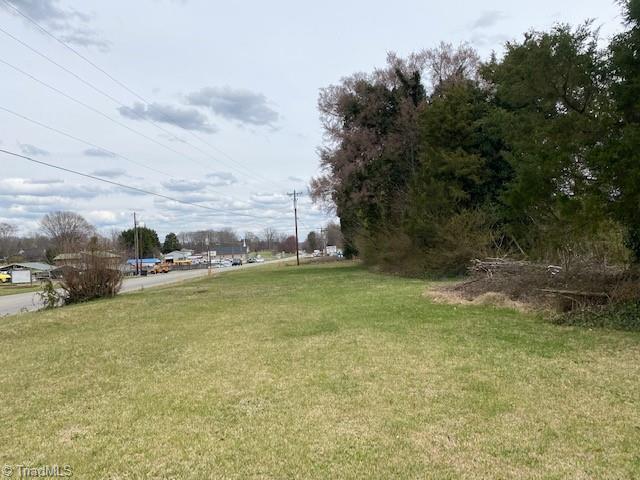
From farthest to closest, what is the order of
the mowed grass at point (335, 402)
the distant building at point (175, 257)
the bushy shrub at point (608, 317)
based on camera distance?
the distant building at point (175, 257)
the bushy shrub at point (608, 317)
the mowed grass at point (335, 402)

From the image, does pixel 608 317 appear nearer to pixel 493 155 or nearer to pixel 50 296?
pixel 493 155

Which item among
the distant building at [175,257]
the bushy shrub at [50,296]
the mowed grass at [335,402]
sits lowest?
the mowed grass at [335,402]

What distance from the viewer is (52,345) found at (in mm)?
10523

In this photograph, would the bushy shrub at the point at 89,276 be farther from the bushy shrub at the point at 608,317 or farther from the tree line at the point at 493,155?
the bushy shrub at the point at 608,317

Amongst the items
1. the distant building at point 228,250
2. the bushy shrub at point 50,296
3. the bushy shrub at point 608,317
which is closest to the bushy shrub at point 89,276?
the bushy shrub at point 50,296

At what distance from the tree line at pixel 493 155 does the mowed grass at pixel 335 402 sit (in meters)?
3.20

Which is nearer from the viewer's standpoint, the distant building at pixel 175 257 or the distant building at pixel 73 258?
the distant building at pixel 73 258

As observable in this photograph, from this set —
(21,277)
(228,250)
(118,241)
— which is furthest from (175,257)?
(118,241)

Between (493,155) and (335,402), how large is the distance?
2216cm

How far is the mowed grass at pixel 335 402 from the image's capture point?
13.3 ft

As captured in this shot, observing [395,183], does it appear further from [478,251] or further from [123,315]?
[123,315]

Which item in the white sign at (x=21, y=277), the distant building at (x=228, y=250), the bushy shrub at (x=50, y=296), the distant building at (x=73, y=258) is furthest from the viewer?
the distant building at (x=228, y=250)

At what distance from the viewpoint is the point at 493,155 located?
25.0 metres

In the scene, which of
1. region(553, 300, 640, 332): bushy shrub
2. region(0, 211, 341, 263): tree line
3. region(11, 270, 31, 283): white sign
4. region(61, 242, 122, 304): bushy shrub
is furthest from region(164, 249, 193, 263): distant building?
region(553, 300, 640, 332): bushy shrub
